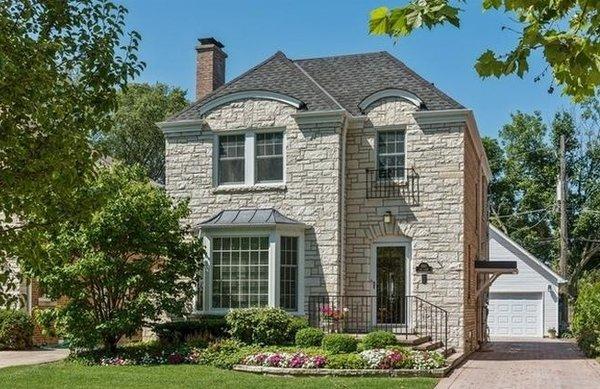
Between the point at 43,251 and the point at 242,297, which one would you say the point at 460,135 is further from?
the point at 43,251

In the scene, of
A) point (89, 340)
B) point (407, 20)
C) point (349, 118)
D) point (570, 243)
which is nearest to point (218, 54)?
point (349, 118)

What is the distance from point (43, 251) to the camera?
6.03 m

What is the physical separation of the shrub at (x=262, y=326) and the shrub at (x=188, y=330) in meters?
0.61

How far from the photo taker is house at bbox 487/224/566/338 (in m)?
32.0

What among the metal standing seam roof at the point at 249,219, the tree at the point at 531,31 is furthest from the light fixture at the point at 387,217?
the tree at the point at 531,31

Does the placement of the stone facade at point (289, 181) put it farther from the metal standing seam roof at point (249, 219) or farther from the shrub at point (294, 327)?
the shrub at point (294, 327)

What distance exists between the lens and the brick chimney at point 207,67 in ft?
73.8

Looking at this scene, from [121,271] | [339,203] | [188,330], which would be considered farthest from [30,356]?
[339,203]

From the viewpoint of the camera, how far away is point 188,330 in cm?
1767

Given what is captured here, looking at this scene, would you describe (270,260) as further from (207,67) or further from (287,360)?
(207,67)

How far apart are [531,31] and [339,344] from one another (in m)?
11.8

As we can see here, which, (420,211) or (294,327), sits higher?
(420,211)

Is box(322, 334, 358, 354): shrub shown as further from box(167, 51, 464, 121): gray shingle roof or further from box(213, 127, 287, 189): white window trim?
box(167, 51, 464, 121): gray shingle roof

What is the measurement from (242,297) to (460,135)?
6.45 meters
